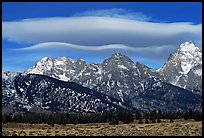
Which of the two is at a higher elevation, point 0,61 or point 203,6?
point 203,6

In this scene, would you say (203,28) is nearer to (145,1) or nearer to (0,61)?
(145,1)

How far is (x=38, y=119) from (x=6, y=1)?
5894 inches

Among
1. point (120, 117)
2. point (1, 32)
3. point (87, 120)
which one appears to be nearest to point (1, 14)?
point (1, 32)

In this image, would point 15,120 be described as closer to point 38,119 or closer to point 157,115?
point 38,119

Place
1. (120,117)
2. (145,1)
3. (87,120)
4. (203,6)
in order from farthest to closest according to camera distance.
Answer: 1. (87,120)
2. (120,117)
3. (145,1)
4. (203,6)

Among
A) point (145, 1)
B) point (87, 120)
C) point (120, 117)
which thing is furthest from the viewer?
point (87, 120)

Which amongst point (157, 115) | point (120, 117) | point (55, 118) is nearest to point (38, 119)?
point (55, 118)

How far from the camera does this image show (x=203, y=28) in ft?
68.0

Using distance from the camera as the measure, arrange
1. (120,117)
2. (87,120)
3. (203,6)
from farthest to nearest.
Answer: (87,120)
(120,117)
(203,6)

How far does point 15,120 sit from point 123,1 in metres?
138

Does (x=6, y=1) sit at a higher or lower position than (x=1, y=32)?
higher

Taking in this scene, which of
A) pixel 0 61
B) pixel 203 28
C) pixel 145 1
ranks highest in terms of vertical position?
pixel 145 1

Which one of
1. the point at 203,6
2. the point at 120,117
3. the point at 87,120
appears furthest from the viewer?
the point at 87,120

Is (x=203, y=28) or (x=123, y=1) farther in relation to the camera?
(x=123, y=1)
